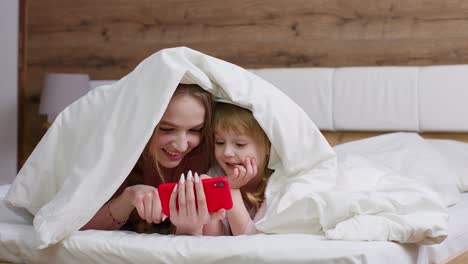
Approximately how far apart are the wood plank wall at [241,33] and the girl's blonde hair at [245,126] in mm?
1883

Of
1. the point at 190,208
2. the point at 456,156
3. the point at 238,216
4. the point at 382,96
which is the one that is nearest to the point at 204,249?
the point at 190,208

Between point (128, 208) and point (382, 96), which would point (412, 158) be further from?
point (128, 208)

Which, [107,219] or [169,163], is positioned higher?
[169,163]

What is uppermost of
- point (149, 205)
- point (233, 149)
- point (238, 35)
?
point (238, 35)

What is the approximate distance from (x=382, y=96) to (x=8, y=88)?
7.95 feet

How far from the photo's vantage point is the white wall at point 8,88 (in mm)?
4758

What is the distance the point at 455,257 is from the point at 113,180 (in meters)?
0.89

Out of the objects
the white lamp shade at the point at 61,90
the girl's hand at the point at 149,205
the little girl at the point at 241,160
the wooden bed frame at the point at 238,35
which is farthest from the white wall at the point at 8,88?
the girl's hand at the point at 149,205

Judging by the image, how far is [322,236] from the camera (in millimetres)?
1663

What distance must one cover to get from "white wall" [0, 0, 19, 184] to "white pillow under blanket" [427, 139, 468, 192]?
8.78ft

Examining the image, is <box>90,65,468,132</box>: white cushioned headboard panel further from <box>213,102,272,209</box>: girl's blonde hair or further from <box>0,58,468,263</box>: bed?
<box>213,102,272,209</box>: girl's blonde hair

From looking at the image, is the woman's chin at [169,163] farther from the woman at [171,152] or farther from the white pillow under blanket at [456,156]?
the white pillow under blanket at [456,156]

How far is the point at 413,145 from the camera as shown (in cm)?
296

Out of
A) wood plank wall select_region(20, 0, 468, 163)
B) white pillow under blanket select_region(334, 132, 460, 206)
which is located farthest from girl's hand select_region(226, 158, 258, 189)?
wood plank wall select_region(20, 0, 468, 163)
